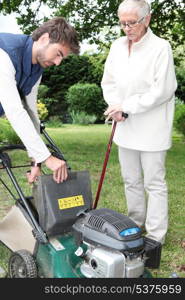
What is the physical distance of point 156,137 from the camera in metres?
3.15

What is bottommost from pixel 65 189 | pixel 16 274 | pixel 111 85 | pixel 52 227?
pixel 16 274

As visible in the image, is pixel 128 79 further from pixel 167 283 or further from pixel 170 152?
pixel 170 152

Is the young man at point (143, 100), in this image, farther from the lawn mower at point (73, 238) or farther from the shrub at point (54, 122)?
the shrub at point (54, 122)

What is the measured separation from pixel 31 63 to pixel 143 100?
32.2 inches

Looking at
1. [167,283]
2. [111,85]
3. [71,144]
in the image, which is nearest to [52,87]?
[71,144]

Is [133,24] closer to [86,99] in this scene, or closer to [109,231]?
[109,231]

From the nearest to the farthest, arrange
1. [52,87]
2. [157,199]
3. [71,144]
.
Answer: [157,199] < [71,144] < [52,87]

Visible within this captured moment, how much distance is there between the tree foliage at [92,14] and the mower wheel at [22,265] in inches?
239

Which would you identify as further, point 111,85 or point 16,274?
point 111,85

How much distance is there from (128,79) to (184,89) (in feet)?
46.8

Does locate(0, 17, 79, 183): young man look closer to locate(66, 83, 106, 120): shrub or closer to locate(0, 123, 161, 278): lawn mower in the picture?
locate(0, 123, 161, 278): lawn mower

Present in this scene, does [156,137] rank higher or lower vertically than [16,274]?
higher

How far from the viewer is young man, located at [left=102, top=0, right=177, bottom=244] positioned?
300 cm

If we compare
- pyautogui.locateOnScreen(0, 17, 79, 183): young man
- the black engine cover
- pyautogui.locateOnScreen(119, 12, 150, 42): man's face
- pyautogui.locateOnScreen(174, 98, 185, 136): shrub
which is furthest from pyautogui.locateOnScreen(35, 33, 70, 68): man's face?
pyautogui.locateOnScreen(174, 98, 185, 136): shrub
